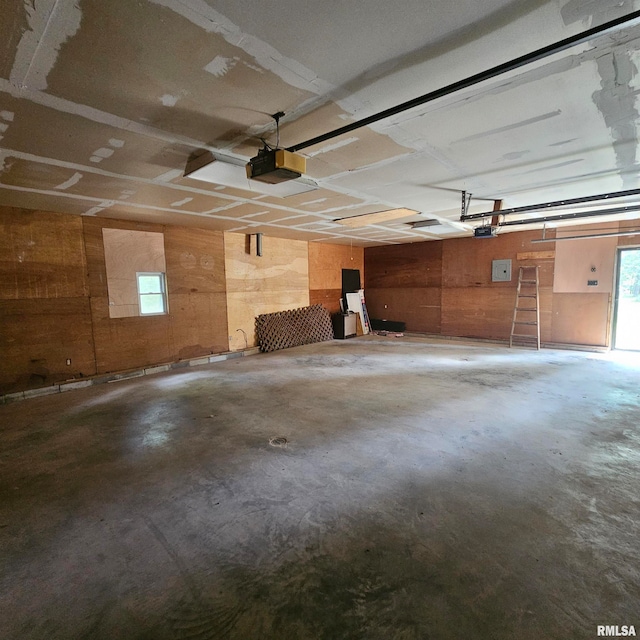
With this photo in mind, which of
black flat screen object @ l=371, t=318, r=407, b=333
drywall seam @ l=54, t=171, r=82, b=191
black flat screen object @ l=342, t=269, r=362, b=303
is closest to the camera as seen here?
drywall seam @ l=54, t=171, r=82, b=191

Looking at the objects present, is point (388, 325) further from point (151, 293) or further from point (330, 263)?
point (151, 293)

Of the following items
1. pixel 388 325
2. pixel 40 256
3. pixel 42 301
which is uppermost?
pixel 40 256

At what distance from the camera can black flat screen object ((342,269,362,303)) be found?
9352 millimetres

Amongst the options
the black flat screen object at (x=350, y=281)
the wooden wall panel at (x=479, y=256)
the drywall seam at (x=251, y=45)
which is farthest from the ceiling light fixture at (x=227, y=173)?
the black flat screen object at (x=350, y=281)

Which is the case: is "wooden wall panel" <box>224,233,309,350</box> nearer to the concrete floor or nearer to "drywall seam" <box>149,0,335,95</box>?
the concrete floor

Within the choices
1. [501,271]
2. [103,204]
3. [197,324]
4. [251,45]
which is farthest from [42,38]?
[501,271]

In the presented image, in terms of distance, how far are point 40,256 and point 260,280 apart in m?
3.71

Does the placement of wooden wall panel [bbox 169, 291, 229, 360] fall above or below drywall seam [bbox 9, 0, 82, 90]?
below

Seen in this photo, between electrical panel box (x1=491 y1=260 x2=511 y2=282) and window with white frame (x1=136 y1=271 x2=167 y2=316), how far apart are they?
6.86 meters

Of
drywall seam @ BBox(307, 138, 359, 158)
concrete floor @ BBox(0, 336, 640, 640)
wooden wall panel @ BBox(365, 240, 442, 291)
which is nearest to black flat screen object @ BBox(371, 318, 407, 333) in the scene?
wooden wall panel @ BBox(365, 240, 442, 291)

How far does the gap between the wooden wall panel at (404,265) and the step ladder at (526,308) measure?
5.93 ft

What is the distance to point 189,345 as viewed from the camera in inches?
242

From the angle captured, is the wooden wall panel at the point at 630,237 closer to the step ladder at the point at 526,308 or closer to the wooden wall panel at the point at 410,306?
the step ladder at the point at 526,308

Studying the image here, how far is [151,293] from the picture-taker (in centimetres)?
561
